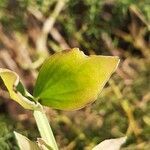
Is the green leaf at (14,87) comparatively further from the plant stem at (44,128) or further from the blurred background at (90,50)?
the blurred background at (90,50)

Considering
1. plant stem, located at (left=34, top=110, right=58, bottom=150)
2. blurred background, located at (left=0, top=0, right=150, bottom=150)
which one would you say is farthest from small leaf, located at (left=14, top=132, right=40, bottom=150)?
blurred background, located at (left=0, top=0, right=150, bottom=150)

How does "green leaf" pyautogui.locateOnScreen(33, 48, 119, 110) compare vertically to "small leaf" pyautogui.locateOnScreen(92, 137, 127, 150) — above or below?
above

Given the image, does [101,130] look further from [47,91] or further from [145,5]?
[47,91]

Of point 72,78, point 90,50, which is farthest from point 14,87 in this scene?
point 90,50

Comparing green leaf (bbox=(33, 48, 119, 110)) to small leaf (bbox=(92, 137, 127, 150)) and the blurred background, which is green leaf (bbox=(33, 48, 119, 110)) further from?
the blurred background

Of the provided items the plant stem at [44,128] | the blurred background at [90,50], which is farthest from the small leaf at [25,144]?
the blurred background at [90,50]

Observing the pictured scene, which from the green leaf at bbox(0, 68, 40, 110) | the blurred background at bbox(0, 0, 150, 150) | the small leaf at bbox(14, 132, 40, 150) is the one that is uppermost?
the green leaf at bbox(0, 68, 40, 110)
